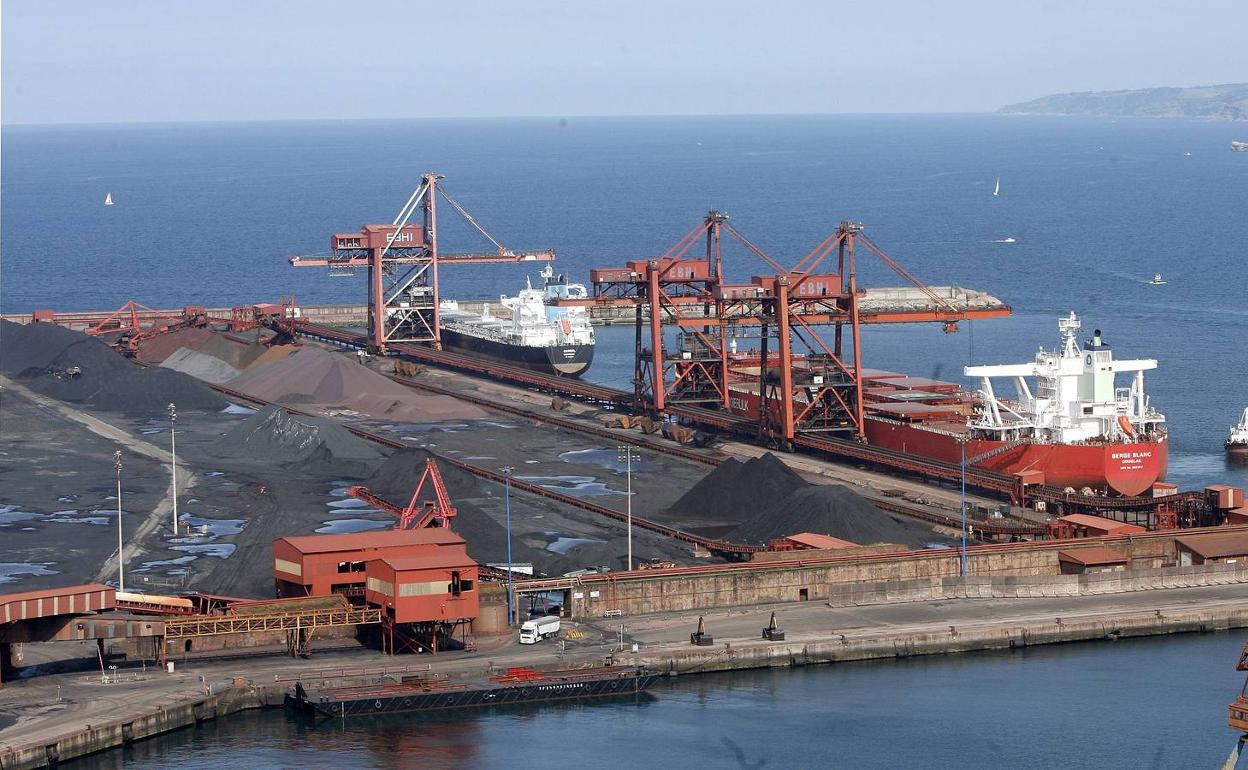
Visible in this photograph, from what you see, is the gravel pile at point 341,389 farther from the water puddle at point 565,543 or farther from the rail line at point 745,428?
the water puddle at point 565,543

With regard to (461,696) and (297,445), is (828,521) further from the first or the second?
(297,445)

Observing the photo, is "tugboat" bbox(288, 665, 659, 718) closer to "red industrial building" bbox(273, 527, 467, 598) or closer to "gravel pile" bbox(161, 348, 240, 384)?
"red industrial building" bbox(273, 527, 467, 598)

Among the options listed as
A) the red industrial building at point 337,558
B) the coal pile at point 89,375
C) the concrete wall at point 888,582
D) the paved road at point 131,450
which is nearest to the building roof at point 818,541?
the concrete wall at point 888,582

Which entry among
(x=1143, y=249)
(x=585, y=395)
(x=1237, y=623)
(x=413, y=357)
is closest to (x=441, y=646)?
(x=1237, y=623)

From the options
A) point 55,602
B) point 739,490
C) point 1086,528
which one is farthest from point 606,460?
point 55,602

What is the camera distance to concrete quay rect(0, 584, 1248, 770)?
43594 mm

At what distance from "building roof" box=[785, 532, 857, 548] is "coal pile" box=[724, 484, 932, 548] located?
27.8 inches

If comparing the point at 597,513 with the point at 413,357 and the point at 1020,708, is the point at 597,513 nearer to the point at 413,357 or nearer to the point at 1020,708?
the point at 1020,708

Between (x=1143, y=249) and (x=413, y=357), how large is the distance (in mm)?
84605

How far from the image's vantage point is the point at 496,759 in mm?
43094

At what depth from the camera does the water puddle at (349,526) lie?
6369 cm

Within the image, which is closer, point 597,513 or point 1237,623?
point 1237,623

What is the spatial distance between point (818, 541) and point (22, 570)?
24.1 m

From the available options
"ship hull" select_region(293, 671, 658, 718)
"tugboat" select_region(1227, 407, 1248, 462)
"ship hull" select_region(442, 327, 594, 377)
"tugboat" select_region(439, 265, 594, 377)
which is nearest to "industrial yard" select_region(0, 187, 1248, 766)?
"ship hull" select_region(293, 671, 658, 718)
